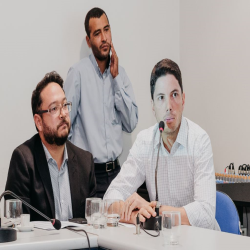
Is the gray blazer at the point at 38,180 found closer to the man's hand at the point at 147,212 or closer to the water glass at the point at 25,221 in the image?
the water glass at the point at 25,221

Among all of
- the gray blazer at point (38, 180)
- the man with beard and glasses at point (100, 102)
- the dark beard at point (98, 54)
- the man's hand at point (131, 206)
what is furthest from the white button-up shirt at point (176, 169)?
the dark beard at point (98, 54)

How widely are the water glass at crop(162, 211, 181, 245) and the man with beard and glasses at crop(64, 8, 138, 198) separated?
1.93 metres

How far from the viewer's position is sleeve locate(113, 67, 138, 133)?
3647 mm

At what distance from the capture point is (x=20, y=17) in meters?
3.66

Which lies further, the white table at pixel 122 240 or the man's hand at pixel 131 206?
the man's hand at pixel 131 206

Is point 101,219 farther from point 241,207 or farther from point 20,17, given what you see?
point 20,17

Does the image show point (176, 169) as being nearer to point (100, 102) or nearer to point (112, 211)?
point (112, 211)

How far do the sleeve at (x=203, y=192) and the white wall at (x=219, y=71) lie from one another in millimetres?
1594

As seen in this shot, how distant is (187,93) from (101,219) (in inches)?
108

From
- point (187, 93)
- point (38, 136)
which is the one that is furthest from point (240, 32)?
point (38, 136)

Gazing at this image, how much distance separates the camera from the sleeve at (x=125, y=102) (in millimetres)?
3647

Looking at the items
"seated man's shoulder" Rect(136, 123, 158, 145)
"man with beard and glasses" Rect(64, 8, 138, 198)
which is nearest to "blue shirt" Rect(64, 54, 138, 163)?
"man with beard and glasses" Rect(64, 8, 138, 198)

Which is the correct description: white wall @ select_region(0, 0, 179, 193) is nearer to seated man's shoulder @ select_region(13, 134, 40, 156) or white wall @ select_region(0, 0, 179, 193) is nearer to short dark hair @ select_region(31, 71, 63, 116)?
short dark hair @ select_region(31, 71, 63, 116)

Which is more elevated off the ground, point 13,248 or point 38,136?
point 38,136
